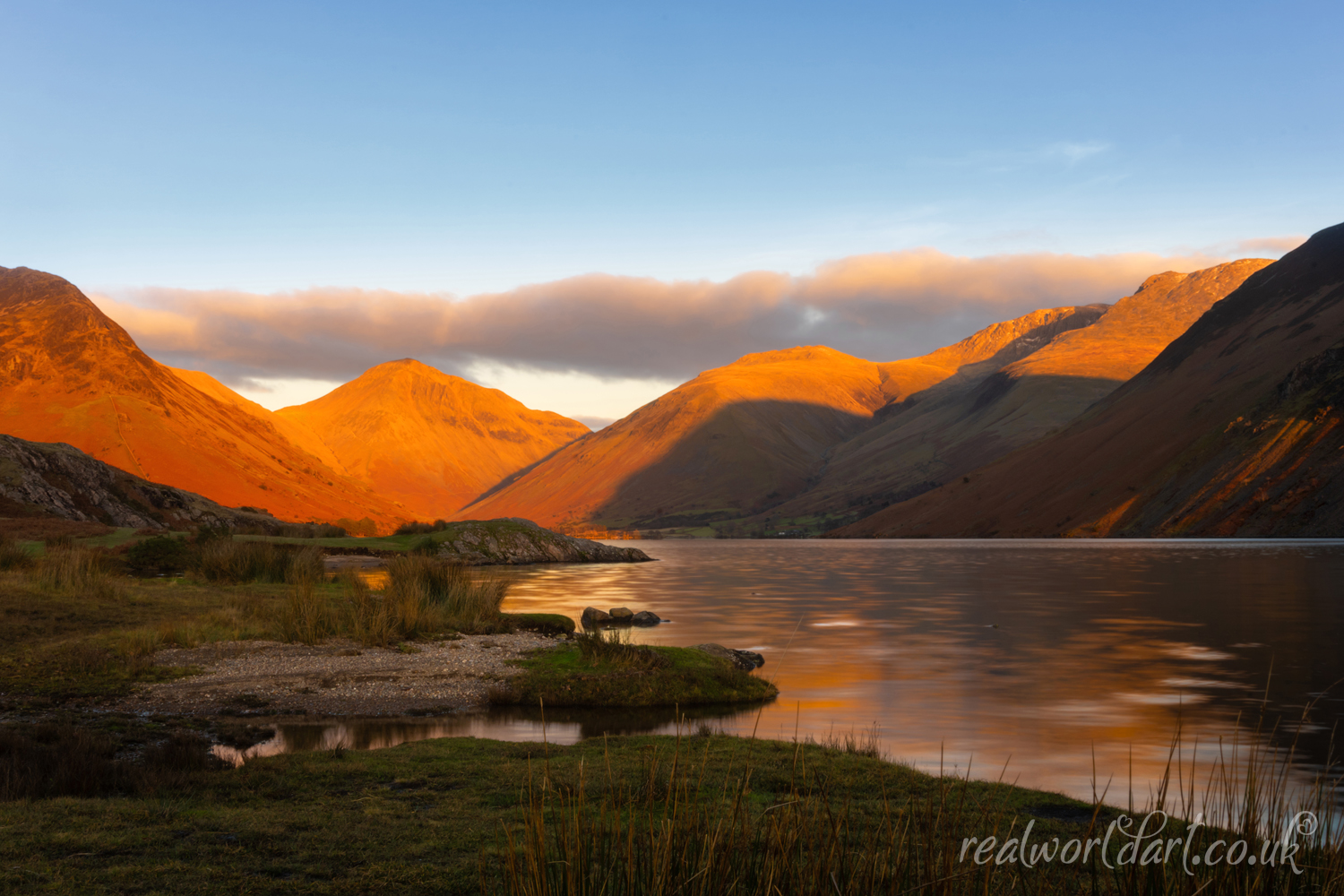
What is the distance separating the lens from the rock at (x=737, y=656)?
22.9m

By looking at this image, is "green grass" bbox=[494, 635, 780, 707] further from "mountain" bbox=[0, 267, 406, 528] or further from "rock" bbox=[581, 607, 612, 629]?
"mountain" bbox=[0, 267, 406, 528]

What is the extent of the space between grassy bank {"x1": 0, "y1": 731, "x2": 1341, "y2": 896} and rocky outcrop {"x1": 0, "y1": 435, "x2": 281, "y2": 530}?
2319 inches

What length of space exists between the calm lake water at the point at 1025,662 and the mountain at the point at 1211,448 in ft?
187

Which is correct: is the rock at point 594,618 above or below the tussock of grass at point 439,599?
below

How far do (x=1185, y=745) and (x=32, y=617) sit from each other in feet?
87.0

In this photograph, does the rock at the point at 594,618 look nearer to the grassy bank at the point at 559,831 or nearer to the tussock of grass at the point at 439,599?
the tussock of grass at the point at 439,599

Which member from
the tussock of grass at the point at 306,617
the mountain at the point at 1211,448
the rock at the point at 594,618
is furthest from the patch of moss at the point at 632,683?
the mountain at the point at 1211,448

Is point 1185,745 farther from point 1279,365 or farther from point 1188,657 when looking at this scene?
point 1279,365

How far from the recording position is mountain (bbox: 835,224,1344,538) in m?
113

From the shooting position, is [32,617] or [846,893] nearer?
[846,893]

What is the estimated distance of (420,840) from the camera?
899 cm

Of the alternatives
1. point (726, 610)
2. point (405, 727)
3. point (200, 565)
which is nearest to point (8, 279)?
point (200, 565)

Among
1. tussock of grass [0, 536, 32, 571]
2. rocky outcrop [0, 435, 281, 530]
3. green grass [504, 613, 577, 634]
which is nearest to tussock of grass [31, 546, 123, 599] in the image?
tussock of grass [0, 536, 32, 571]

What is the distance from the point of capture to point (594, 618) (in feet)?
109
